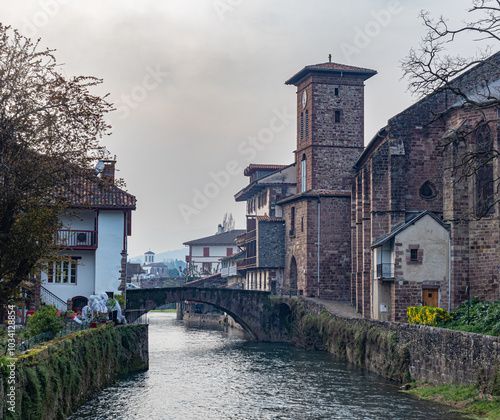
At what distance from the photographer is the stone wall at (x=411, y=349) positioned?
24219 millimetres

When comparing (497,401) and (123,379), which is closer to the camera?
(497,401)

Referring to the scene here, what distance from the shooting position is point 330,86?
201 ft

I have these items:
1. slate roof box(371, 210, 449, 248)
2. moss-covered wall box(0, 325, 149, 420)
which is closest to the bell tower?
slate roof box(371, 210, 449, 248)

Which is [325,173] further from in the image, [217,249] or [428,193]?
[217,249]

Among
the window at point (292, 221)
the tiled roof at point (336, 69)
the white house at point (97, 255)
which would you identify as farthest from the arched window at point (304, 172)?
the white house at point (97, 255)

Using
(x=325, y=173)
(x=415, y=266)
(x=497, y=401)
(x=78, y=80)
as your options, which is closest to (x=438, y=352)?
(x=497, y=401)

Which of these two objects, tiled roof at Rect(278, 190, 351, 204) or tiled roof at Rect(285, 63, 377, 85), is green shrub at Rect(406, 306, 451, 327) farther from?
tiled roof at Rect(285, 63, 377, 85)

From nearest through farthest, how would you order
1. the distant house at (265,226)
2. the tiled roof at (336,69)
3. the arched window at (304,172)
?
the tiled roof at (336,69) < the arched window at (304,172) < the distant house at (265,226)

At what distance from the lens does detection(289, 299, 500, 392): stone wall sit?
24.2m

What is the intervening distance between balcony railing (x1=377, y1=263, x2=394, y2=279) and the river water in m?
5.03

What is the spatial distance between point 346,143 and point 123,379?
3356 cm

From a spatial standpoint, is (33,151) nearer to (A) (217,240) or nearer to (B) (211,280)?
(B) (211,280)

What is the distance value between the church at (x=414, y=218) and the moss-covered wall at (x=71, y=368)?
44.2 ft

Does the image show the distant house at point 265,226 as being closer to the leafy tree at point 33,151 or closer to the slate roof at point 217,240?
the slate roof at point 217,240
